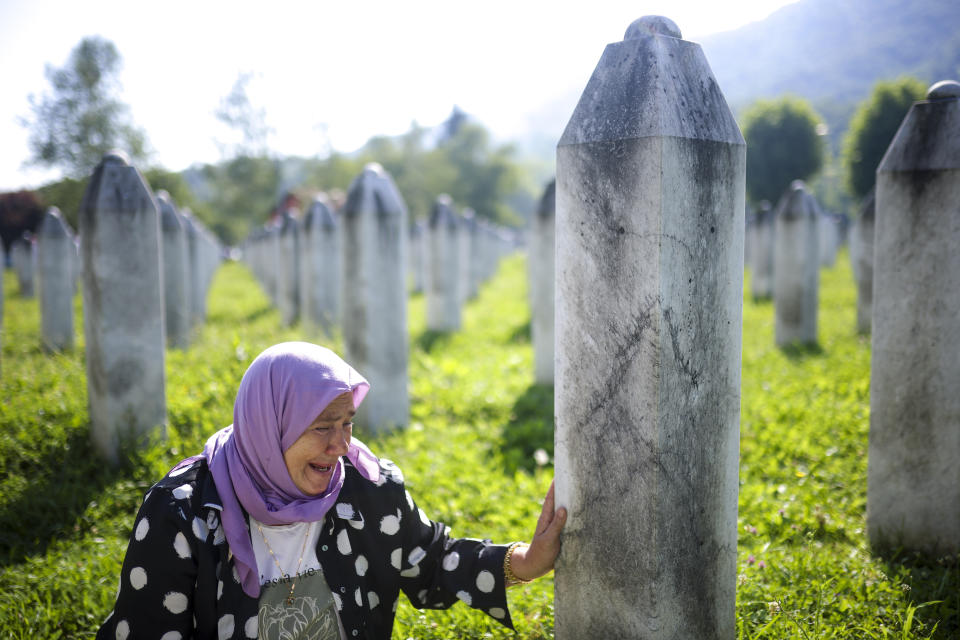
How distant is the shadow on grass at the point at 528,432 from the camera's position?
18.7ft

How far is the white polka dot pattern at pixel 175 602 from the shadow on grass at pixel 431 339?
9.01m

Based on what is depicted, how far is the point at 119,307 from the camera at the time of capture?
17.2ft

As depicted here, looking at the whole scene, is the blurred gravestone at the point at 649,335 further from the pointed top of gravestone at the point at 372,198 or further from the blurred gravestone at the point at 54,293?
the blurred gravestone at the point at 54,293

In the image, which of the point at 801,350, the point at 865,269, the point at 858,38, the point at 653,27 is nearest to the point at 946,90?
the point at 653,27

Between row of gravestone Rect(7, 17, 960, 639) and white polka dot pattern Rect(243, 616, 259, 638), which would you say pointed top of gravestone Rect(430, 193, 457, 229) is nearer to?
row of gravestone Rect(7, 17, 960, 639)

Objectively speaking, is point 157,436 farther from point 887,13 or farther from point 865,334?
point 865,334

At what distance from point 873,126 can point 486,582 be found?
1318 inches

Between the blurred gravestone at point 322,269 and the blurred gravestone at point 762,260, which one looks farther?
the blurred gravestone at point 762,260

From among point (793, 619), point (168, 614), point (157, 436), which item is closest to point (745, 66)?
point (793, 619)

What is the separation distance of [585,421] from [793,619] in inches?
61.6

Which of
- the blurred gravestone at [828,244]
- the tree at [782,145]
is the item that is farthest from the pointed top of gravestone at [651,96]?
the tree at [782,145]

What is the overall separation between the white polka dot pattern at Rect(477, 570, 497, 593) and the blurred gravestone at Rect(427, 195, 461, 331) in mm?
10726

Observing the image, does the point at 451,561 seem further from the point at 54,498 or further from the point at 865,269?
the point at 865,269

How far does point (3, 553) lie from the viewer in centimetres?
Result: 407
